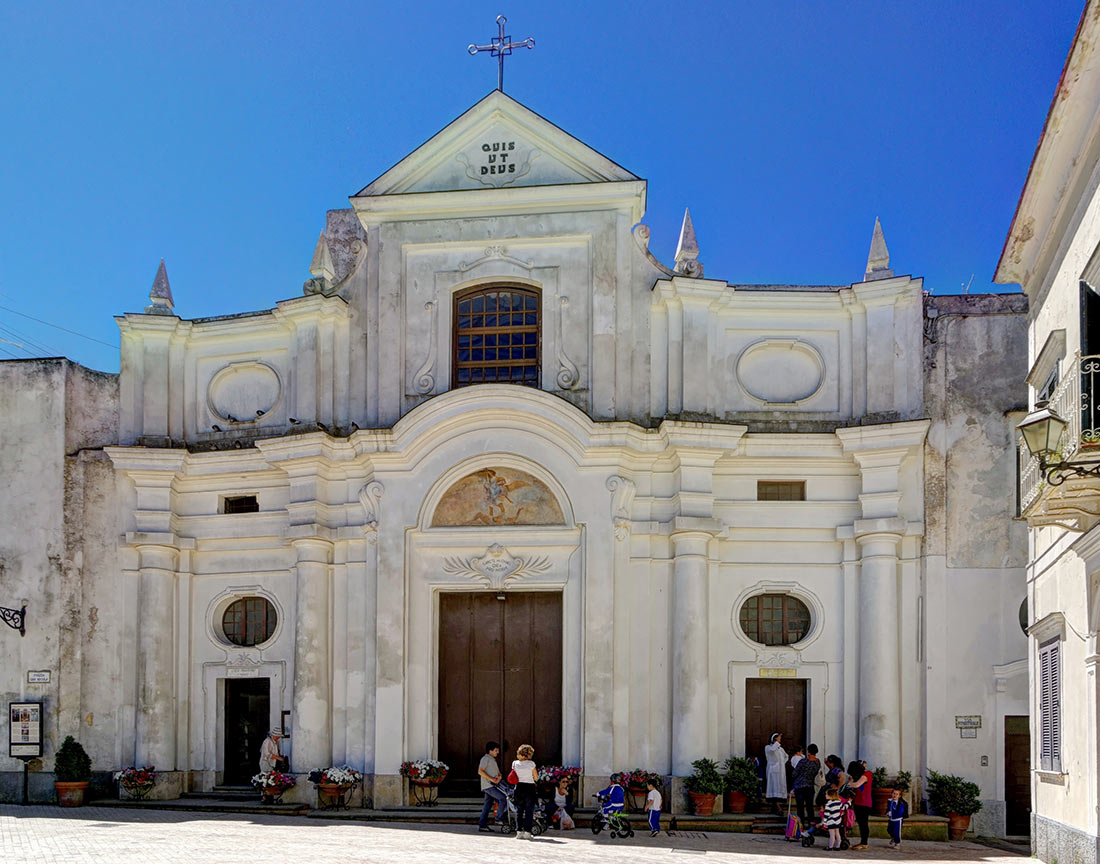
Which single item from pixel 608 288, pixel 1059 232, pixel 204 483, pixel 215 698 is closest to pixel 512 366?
pixel 608 288

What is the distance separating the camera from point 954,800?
65.9 ft

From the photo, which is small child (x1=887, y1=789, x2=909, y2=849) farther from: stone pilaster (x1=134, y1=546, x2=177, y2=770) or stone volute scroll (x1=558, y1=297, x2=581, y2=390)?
stone pilaster (x1=134, y1=546, x2=177, y2=770)

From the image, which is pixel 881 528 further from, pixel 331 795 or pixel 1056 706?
pixel 331 795

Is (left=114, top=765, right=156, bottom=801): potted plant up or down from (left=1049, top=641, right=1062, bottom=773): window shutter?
down

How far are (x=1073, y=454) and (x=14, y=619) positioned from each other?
19.2m

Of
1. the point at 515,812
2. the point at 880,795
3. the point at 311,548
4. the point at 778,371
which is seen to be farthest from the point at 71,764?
the point at 778,371

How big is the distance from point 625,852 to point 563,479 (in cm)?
689

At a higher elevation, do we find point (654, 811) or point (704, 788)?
point (704, 788)

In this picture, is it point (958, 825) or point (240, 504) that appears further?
point (240, 504)

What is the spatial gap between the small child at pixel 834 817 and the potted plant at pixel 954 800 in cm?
320

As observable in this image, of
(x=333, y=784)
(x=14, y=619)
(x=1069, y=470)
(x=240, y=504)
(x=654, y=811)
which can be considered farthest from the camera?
(x=240, y=504)

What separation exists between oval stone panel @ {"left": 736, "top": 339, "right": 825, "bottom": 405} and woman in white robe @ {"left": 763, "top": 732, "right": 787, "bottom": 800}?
5959 millimetres

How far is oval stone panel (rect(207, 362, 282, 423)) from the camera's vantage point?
77.6 feet

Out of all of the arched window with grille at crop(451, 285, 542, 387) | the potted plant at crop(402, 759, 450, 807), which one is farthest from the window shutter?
the arched window with grille at crop(451, 285, 542, 387)
